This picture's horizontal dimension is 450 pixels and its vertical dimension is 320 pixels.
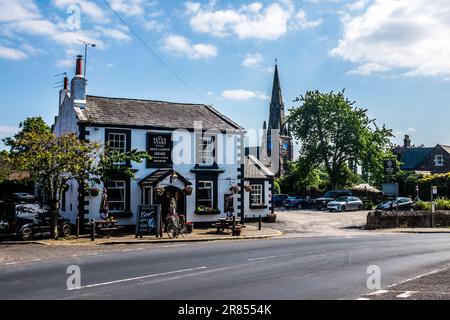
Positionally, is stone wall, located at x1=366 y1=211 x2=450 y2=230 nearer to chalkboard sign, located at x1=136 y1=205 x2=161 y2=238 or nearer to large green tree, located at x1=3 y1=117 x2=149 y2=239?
chalkboard sign, located at x1=136 y1=205 x2=161 y2=238

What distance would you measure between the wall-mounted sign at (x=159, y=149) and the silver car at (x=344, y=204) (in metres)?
20.7

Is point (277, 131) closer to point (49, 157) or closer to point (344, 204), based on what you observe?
point (344, 204)

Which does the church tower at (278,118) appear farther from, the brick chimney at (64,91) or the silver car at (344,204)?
the brick chimney at (64,91)

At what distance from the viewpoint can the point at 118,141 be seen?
83.3 feet

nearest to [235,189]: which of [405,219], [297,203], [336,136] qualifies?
[405,219]

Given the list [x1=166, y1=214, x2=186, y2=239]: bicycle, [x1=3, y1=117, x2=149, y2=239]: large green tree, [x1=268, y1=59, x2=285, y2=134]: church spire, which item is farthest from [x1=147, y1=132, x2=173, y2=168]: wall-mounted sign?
[x1=268, y1=59, x2=285, y2=134]: church spire

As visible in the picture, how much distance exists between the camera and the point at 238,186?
2836cm

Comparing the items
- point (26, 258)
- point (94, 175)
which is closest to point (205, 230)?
point (94, 175)

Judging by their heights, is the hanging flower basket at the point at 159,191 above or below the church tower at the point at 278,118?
below

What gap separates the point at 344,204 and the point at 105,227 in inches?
1008

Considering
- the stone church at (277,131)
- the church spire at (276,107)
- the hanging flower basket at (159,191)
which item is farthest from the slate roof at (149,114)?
the church spire at (276,107)

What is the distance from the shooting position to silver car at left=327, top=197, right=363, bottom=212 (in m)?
42.0

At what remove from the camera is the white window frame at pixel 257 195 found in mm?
31466
